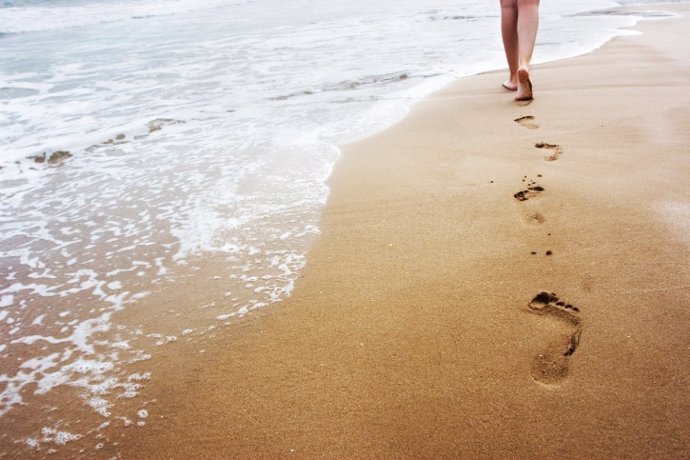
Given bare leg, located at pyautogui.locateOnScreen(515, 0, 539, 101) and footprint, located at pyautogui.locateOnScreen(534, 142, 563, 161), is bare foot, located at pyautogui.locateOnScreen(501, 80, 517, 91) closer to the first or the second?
bare leg, located at pyautogui.locateOnScreen(515, 0, 539, 101)

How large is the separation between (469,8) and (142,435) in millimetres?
9841

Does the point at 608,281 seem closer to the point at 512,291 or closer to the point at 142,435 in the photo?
the point at 512,291

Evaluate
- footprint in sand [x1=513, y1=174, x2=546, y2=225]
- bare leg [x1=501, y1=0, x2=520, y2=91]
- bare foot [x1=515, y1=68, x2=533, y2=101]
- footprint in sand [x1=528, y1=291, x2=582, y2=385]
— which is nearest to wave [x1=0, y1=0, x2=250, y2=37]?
bare leg [x1=501, y1=0, x2=520, y2=91]

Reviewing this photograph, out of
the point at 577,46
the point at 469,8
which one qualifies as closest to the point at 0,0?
the point at 469,8

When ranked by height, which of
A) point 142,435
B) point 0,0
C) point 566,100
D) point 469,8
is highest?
point 0,0

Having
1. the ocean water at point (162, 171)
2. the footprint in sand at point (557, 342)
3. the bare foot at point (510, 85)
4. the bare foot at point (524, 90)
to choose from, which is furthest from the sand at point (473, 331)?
the bare foot at point (510, 85)

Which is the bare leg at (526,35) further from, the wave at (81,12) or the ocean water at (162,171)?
the wave at (81,12)

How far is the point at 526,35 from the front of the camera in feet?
11.0

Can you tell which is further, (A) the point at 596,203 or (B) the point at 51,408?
(A) the point at 596,203

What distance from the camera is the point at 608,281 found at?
4.77 ft

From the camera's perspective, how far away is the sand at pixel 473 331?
1079mm

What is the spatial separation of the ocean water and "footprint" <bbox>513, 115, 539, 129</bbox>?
3.16 ft

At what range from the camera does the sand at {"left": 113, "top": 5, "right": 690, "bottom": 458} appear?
1079mm

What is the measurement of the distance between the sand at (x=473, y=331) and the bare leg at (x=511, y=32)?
5.04ft
